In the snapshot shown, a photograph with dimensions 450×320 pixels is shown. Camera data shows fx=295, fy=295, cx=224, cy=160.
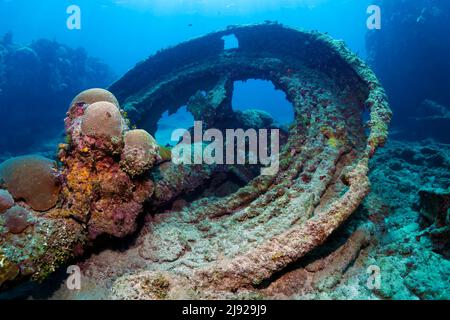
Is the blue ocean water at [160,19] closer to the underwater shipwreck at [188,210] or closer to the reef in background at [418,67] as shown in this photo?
the reef in background at [418,67]

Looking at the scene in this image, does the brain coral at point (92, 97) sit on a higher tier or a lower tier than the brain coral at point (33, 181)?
higher

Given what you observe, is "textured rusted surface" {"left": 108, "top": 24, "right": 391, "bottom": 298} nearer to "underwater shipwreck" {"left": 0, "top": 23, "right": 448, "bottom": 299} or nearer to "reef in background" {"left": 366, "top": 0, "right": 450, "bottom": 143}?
"underwater shipwreck" {"left": 0, "top": 23, "right": 448, "bottom": 299}

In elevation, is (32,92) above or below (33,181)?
above

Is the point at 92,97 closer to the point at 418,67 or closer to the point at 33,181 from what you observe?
the point at 33,181

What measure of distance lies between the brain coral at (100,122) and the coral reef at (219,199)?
15 mm

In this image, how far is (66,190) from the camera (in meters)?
4.34

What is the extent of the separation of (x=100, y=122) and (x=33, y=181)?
1.40m

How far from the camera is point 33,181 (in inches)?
174

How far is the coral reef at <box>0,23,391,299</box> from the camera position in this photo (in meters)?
3.48

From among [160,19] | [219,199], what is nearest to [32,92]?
[219,199]

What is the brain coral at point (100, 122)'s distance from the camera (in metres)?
4.22

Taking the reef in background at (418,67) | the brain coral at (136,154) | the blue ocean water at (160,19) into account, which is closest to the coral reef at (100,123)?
the brain coral at (136,154)

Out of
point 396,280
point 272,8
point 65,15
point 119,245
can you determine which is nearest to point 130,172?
point 119,245
